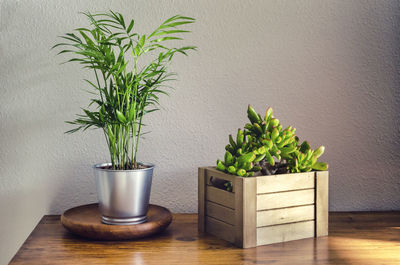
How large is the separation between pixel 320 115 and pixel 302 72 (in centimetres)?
15

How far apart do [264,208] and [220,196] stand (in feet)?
0.39

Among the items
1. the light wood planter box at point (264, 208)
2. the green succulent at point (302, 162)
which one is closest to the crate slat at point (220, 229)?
the light wood planter box at point (264, 208)

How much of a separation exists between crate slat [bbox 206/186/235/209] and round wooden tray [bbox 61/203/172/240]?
13 cm

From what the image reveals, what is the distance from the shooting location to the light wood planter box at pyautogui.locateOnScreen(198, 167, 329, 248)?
0.97 metres

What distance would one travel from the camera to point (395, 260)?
905 millimetres

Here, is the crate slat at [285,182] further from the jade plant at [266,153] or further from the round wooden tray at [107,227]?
the round wooden tray at [107,227]

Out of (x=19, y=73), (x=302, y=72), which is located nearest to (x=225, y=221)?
(x=302, y=72)

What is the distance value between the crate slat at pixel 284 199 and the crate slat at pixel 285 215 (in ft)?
0.04

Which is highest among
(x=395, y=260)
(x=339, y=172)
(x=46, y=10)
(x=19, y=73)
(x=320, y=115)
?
(x=46, y=10)

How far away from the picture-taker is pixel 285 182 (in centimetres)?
102

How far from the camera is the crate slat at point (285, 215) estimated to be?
3.27ft

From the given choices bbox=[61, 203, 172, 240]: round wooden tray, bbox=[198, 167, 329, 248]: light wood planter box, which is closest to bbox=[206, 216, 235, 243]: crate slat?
bbox=[198, 167, 329, 248]: light wood planter box

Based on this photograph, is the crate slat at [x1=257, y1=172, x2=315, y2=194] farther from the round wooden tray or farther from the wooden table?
the round wooden tray

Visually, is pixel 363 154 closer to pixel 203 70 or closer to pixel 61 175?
pixel 203 70
